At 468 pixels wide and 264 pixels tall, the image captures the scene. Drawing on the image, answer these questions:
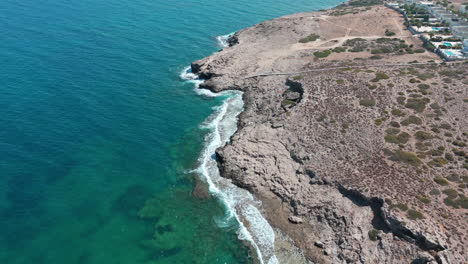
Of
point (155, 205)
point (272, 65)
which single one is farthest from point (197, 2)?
point (155, 205)

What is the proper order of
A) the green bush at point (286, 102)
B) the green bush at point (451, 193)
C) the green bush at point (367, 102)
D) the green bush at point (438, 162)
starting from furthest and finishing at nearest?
the green bush at point (286, 102)
the green bush at point (367, 102)
the green bush at point (438, 162)
the green bush at point (451, 193)

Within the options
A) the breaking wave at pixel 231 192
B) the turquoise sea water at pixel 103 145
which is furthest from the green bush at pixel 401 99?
the turquoise sea water at pixel 103 145

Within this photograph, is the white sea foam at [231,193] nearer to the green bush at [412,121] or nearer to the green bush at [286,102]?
the green bush at [286,102]

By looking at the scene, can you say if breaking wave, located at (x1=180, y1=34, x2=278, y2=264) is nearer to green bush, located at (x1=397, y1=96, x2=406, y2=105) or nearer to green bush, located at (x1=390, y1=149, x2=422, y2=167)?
green bush, located at (x1=390, y1=149, x2=422, y2=167)

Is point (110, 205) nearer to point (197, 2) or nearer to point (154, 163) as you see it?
point (154, 163)

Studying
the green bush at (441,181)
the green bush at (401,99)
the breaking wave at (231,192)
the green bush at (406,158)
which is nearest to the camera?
the breaking wave at (231,192)

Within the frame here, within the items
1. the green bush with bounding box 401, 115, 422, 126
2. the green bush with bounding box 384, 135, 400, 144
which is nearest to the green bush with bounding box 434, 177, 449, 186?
the green bush with bounding box 384, 135, 400, 144
